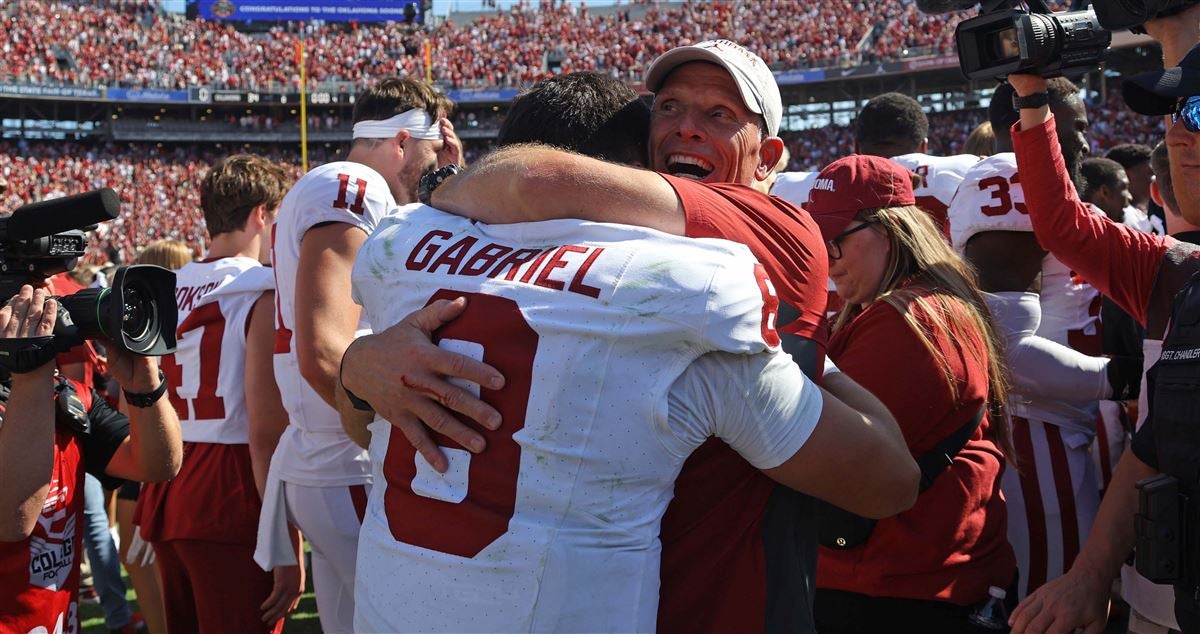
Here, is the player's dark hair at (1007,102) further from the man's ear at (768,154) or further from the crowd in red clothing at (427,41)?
the crowd in red clothing at (427,41)

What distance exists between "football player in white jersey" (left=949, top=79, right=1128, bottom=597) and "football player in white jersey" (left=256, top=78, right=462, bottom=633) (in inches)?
75.0

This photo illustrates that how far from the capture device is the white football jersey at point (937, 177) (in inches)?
161

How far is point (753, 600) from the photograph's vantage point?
1.60 metres

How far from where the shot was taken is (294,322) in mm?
3084

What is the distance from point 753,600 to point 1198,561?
0.93 meters

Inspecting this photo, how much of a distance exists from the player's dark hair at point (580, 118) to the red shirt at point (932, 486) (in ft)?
2.63

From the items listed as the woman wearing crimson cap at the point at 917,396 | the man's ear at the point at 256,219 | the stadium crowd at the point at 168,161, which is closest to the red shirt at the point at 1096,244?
the woman wearing crimson cap at the point at 917,396

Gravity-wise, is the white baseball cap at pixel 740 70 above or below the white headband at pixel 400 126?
above

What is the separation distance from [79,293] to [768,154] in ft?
5.43

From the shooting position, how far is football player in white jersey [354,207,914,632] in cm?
144

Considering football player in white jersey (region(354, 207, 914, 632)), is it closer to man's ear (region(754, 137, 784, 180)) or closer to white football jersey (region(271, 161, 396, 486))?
man's ear (region(754, 137, 784, 180))

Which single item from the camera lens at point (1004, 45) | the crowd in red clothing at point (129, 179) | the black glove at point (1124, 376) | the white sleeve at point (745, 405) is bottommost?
the crowd in red clothing at point (129, 179)

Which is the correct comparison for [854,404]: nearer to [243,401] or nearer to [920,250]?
[920,250]

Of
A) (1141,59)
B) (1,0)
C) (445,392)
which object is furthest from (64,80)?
(445,392)
